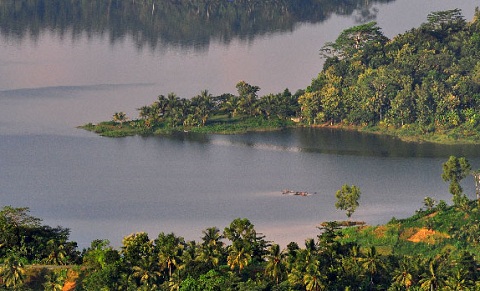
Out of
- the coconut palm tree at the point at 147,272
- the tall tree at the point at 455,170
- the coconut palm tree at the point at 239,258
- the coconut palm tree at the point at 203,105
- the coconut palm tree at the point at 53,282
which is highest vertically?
the coconut palm tree at the point at 203,105

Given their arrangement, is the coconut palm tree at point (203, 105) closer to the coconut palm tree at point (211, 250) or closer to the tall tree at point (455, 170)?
the tall tree at point (455, 170)

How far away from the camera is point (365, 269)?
117688 mm

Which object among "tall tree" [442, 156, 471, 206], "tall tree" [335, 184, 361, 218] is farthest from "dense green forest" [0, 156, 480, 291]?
"tall tree" [442, 156, 471, 206]

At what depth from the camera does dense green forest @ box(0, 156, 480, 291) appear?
114875 mm

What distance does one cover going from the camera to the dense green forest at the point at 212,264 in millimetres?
114875

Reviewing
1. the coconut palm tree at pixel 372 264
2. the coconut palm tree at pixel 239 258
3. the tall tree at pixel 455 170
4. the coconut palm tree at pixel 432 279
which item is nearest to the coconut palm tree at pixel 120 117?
the tall tree at pixel 455 170

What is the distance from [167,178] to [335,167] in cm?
1925

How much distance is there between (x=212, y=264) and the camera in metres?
119

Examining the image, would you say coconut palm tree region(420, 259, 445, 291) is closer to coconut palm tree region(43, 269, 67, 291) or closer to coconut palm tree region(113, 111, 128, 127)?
coconut palm tree region(43, 269, 67, 291)

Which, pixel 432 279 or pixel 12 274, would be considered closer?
pixel 432 279

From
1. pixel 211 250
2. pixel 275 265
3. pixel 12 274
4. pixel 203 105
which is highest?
pixel 203 105

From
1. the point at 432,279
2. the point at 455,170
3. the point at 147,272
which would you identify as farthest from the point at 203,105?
the point at 432,279

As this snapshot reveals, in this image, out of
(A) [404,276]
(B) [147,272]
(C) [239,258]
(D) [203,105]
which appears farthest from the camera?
(D) [203,105]

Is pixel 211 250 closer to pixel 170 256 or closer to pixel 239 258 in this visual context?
pixel 239 258
